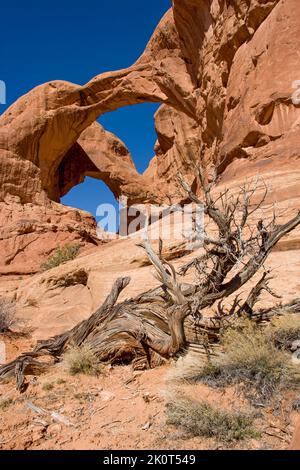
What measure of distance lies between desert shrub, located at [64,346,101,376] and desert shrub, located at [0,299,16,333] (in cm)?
535

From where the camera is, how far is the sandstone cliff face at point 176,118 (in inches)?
439

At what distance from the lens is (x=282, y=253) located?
7.30m

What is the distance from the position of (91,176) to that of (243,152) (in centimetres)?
1877

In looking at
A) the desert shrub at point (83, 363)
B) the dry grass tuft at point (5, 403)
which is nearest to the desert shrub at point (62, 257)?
the desert shrub at point (83, 363)

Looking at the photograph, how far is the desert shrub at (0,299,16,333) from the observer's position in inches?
379

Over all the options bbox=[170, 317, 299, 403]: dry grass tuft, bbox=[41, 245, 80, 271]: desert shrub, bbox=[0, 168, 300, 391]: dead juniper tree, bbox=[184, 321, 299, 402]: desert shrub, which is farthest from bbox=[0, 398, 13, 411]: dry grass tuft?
bbox=[41, 245, 80, 271]: desert shrub

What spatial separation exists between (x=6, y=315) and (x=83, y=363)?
232 inches

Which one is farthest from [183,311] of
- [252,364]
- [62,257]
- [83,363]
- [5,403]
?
[62,257]

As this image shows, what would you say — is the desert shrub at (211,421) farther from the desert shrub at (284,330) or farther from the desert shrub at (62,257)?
the desert shrub at (62,257)

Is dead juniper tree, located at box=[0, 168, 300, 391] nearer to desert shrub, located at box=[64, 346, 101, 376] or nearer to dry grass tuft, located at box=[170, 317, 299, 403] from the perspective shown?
desert shrub, located at box=[64, 346, 101, 376]

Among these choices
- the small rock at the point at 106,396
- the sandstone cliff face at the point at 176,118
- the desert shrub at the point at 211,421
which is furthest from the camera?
the sandstone cliff face at the point at 176,118

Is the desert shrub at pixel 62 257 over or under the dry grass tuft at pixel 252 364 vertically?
over

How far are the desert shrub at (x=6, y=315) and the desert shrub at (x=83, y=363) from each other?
535 cm

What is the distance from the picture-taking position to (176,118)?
25469 mm
